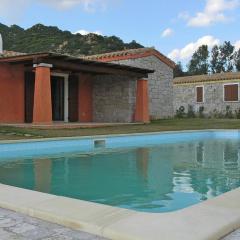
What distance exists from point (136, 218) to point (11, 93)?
14.0m

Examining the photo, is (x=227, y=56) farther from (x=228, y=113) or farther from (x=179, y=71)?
(x=228, y=113)

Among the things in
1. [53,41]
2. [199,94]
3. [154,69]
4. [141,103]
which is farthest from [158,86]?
[53,41]

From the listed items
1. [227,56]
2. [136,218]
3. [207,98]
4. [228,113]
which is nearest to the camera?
[136,218]

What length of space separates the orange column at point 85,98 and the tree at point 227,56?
3759 centimetres

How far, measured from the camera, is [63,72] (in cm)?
1883

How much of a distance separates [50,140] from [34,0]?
13.3 meters

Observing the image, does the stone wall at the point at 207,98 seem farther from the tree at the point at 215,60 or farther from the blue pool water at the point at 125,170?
the tree at the point at 215,60

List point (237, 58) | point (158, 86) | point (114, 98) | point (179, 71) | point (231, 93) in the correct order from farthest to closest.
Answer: point (237, 58) < point (179, 71) < point (231, 93) < point (158, 86) < point (114, 98)

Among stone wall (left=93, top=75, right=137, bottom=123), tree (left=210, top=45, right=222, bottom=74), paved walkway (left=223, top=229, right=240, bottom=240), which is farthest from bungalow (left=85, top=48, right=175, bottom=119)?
tree (left=210, top=45, right=222, bottom=74)

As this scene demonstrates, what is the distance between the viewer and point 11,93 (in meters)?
16.6

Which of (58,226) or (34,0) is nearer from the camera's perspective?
(58,226)

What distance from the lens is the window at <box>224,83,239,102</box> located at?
28703 mm

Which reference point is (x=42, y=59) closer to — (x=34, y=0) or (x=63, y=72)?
(x=63, y=72)

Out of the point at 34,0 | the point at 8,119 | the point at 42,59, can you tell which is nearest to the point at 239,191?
the point at 42,59
